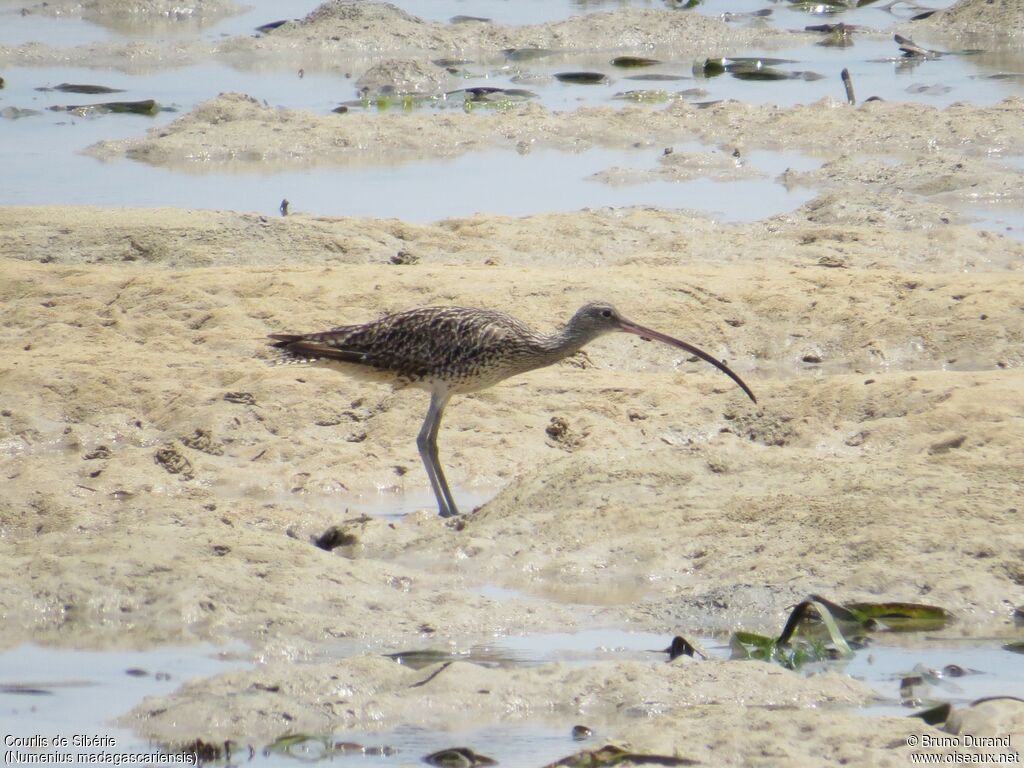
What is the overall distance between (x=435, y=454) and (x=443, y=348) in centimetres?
57

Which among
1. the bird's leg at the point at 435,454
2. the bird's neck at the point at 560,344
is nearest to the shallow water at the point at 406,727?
the bird's leg at the point at 435,454

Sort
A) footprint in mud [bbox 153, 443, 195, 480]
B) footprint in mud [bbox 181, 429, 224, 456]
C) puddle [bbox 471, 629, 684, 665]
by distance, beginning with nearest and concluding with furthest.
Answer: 1. puddle [bbox 471, 629, 684, 665]
2. footprint in mud [bbox 153, 443, 195, 480]
3. footprint in mud [bbox 181, 429, 224, 456]

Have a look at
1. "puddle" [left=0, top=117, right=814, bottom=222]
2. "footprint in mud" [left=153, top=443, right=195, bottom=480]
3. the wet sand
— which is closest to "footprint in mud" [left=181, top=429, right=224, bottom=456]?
the wet sand

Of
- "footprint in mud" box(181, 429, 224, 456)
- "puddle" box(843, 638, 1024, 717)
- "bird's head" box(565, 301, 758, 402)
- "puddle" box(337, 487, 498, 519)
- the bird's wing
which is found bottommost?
"puddle" box(337, 487, 498, 519)

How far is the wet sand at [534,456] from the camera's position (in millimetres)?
6133

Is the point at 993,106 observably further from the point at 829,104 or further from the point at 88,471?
the point at 88,471

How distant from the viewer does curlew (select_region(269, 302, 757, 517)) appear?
30.8 ft

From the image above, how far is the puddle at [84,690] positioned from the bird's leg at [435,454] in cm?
244

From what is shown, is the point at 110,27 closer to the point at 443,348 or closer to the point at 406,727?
the point at 443,348

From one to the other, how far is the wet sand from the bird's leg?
33 centimetres

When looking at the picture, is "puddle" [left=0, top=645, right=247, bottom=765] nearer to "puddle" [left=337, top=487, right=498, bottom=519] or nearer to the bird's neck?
"puddle" [left=337, top=487, right=498, bottom=519]

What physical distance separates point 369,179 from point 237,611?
10204mm

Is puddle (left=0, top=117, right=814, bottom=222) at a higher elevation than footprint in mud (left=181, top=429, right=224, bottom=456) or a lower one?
higher

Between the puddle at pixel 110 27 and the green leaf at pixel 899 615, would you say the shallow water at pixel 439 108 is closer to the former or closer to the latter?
the puddle at pixel 110 27
